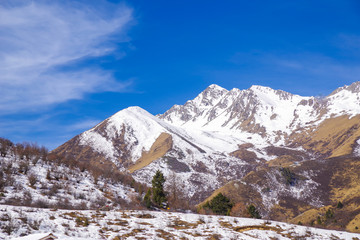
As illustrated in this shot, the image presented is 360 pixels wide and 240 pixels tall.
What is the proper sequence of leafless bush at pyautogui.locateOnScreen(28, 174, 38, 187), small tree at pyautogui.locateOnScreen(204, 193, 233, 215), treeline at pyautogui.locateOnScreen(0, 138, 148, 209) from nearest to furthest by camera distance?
1. treeline at pyautogui.locateOnScreen(0, 138, 148, 209)
2. leafless bush at pyautogui.locateOnScreen(28, 174, 38, 187)
3. small tree at pyautogui.locateOnScreen(204, 193, 233, 215)

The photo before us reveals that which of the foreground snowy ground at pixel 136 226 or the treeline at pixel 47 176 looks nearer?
the foreground snowy ground at pixel 136 226

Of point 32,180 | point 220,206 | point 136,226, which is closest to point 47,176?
point 32,180

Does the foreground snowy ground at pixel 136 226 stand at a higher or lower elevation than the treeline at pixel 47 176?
lower

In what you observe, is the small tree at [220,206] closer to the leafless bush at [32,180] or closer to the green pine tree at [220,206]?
the green pine tree at [220,206]

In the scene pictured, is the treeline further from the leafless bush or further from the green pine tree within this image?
the green pine tree

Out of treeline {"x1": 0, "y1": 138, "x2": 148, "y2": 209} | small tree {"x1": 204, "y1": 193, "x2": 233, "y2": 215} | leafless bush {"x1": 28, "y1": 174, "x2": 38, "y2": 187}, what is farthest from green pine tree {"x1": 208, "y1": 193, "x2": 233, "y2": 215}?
leafless bush {"x1": 28, "y1": 174, "x2": 38, "y2": 187}

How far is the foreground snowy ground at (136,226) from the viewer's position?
61.7 ft

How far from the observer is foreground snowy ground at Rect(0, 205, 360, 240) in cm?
1880

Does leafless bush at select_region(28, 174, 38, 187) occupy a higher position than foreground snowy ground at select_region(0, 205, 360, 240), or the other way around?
leafless bush at select_region(28, 174, 38, 187)

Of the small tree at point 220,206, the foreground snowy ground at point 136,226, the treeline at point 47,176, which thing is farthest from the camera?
the small tree at point 220,206

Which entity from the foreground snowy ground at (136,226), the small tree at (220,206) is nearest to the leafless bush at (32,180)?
the foreground snowy ground at (136,226)

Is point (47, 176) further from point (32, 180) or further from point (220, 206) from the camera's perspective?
point (220, 206)

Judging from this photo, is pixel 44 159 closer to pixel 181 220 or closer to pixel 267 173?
pixel 181 220

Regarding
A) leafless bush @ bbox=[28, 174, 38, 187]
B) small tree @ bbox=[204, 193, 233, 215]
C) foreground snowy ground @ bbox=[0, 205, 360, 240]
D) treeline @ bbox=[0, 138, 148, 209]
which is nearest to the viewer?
foreground snowy ground @ bbox=[0, 205, 360, 240]
